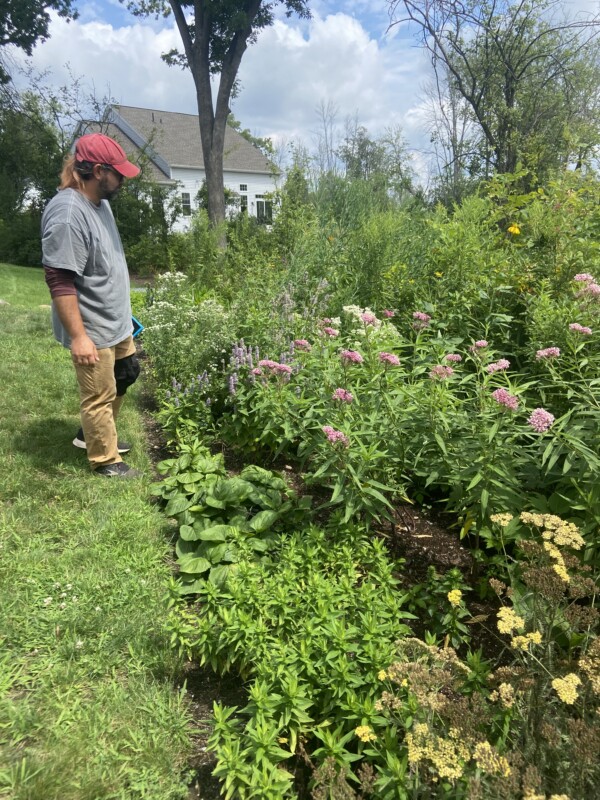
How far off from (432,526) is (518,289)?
199 centimetres

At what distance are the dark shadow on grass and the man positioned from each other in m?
0.32

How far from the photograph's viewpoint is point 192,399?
165 inches

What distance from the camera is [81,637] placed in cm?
223

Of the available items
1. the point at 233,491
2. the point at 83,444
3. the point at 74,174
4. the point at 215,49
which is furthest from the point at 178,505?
the point at 215,49

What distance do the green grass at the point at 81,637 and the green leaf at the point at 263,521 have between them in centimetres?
48

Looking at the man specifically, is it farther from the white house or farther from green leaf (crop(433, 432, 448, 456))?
the white house

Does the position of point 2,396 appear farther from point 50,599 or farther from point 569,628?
point 569,628

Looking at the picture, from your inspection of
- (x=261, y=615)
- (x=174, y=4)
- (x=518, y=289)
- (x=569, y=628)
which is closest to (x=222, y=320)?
(x=518, y=289)

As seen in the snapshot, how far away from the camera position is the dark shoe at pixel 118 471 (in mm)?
3520

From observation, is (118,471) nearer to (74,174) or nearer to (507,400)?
(74,174)

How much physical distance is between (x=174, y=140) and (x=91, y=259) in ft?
116

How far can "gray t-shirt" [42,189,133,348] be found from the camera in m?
2.99

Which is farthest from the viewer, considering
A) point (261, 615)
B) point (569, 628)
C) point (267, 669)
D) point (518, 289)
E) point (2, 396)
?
point (2, 396)

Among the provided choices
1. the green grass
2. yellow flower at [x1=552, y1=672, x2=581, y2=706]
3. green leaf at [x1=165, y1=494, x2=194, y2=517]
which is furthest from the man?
yellow flower at [x1=552, y1=672, x2=581, y2=706]
